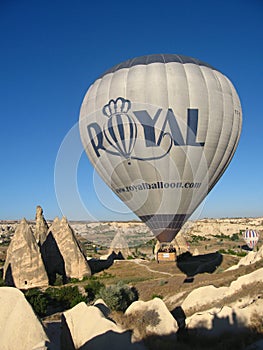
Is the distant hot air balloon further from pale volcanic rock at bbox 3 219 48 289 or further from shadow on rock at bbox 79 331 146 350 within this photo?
shadow on rock at bbox 79 331 146 350

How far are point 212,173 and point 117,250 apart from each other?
23.3 meters

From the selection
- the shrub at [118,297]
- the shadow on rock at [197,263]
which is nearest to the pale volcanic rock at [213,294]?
the shrub at [118,297]

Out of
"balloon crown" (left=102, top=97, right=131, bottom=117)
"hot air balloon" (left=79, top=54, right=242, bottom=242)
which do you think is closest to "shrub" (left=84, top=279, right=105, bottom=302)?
"hot air balloon" (left=79, top=54, right=242, bottom=242)

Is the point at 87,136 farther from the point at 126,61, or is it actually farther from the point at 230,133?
the point at 230,133

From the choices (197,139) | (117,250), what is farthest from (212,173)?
(117,250)

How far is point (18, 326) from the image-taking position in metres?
9.66

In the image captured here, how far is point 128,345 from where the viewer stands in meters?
9.41

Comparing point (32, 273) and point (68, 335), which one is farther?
point (32, 273)

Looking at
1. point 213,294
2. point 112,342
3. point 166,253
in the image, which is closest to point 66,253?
point 166,253

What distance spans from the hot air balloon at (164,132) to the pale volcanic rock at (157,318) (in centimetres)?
1272

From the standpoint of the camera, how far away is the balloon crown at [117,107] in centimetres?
2355

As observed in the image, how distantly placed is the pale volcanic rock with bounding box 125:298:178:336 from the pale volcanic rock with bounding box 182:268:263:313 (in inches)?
90.3

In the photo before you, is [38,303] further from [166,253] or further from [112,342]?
[166,253]

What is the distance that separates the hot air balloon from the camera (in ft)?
75.8
